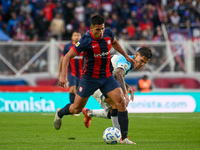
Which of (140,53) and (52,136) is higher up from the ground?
(140,53)

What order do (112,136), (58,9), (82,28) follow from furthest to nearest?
1. (58,9)
2. (82,28)
3. (112,136)

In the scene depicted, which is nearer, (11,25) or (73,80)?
(73,80)

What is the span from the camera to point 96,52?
781 cm

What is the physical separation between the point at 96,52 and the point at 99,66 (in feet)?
0.94

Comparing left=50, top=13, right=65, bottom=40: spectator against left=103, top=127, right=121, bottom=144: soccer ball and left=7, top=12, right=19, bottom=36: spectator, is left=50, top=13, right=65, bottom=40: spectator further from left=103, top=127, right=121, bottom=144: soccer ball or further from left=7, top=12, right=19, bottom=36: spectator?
left=103, top=127, right=121, bottom=144: soccer ball

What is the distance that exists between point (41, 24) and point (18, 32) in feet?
3.52

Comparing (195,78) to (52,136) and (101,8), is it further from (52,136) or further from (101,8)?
(52,136)

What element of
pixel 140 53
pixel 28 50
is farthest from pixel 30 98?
pixel 140 53

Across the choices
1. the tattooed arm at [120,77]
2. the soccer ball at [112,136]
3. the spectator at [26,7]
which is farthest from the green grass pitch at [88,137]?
the spectator at [26,7]

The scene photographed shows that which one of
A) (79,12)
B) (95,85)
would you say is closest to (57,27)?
(79,12)

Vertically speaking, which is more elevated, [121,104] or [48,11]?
[48,11]

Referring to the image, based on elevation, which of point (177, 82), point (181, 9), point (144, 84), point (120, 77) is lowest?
point (120, 77)

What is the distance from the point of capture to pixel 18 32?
64.4 feet

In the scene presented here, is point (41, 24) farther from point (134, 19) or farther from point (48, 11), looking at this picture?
point (134, 19)
